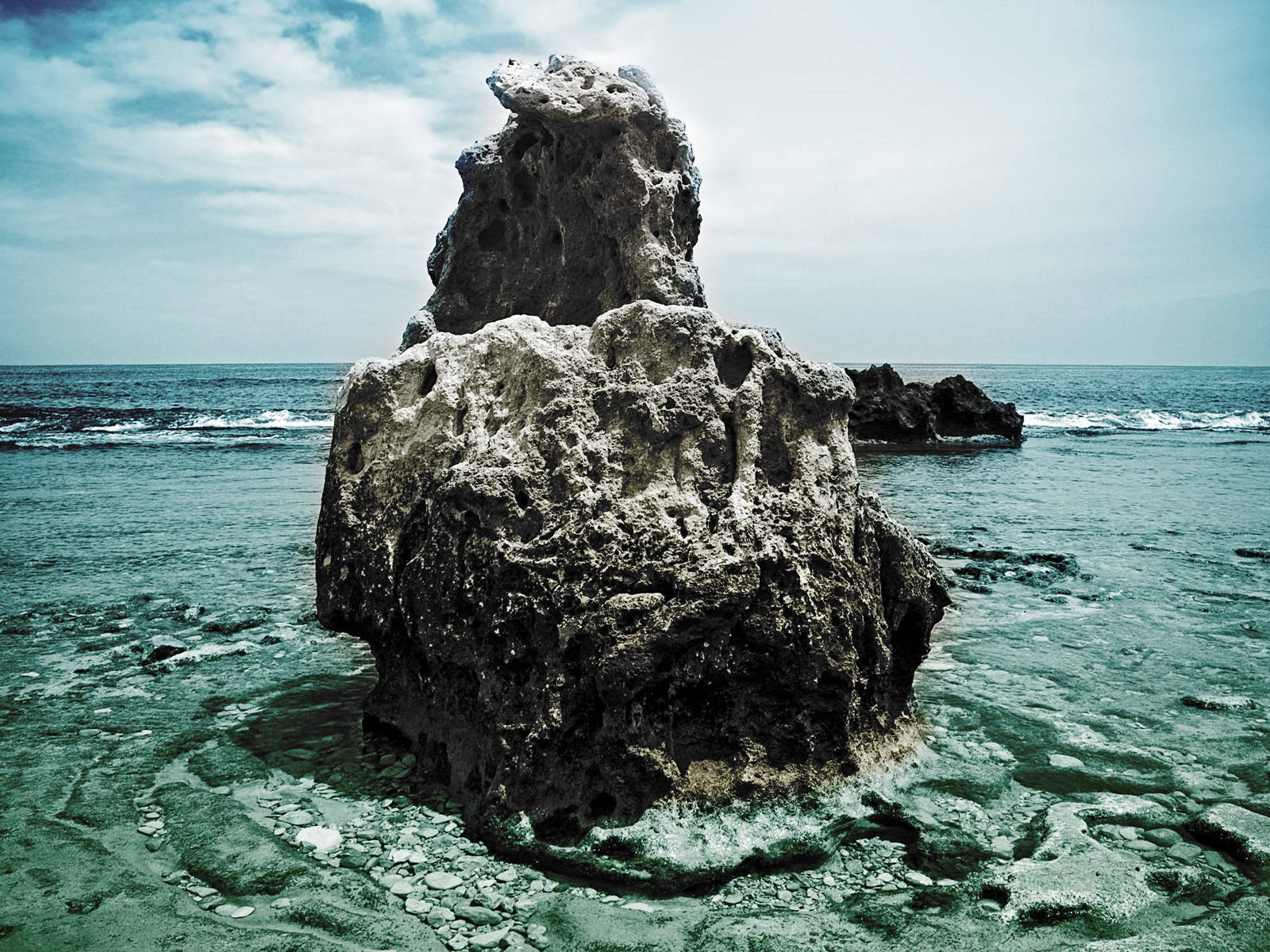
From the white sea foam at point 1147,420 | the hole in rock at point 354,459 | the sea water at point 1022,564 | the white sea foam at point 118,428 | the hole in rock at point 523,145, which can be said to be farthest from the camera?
the white sea foam at point 1147,420

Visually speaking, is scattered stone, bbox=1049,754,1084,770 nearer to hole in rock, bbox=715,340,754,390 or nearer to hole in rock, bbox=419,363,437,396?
hole in rock, bbox=715,340,754,390

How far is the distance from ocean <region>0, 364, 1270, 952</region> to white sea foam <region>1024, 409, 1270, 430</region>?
21.3 m

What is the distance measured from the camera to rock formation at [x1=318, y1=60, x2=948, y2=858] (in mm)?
3451

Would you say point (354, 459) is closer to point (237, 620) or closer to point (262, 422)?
point (237, 620)

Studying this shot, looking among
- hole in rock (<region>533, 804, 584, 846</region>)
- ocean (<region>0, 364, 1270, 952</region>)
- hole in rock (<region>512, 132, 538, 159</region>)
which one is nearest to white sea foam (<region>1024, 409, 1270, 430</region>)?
ocean (<region>0, 364, 1270, 952</region>)

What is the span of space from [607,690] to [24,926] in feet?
6.73

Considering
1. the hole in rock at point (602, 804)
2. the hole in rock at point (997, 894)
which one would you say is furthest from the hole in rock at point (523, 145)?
the hole in rock at point (997, 894)

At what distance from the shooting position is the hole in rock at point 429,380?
14.3ft

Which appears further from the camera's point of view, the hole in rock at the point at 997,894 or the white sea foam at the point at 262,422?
the white sea foam at the point at 262,422

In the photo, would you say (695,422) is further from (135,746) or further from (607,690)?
(135,746)

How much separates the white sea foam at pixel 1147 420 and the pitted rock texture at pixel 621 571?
2993cm

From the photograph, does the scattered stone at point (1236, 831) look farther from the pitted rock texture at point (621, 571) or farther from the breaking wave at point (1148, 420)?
the breaking wave at point (1148, 420)

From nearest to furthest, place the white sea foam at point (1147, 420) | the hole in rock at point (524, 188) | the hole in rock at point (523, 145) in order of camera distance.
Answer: the hole in rock at point (523, 145) < the hole in rock at point (524, 188) < the white sea foam at point (1147, 420)

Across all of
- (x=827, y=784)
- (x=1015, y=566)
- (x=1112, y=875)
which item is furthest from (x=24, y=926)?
(x=1015, y=566)
